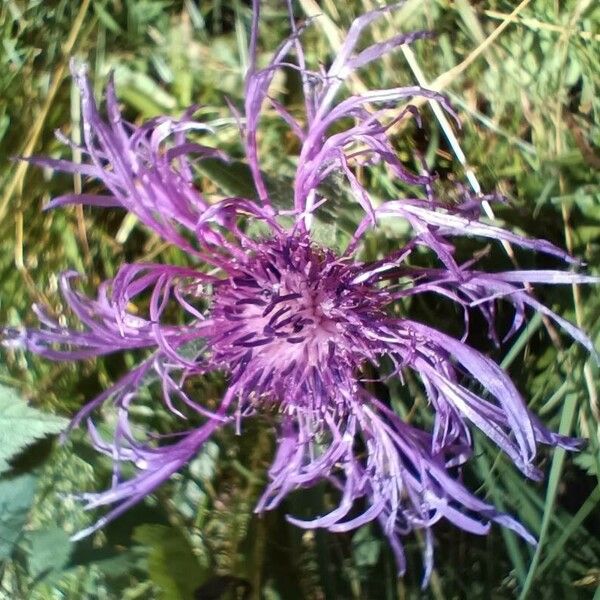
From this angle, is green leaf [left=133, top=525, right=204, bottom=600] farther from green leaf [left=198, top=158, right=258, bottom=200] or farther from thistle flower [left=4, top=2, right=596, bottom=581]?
green leaf [left=198, top=158, right=258, bottom=200]

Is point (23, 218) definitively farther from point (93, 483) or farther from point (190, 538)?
point (190, 538)

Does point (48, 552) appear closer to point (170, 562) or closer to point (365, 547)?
point (170, 562)

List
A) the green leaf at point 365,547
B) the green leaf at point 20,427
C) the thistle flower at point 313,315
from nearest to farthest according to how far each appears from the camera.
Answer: the thistle flower at point 313,315 → the green leaf at point 20,427 → the green leaf at point 365,547

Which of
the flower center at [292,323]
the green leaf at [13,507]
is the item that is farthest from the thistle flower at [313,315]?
the green leaf at [13,507]

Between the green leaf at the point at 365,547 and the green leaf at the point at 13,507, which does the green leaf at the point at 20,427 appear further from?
the green leaf at the point at 365,547

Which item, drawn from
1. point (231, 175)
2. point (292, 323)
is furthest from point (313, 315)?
point (231, 175)

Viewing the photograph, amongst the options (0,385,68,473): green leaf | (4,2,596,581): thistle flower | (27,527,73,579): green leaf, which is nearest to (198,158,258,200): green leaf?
(4,2,596,581): thistle flower

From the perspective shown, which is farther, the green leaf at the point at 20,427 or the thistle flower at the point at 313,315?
the green leaf at the point at 20,427
